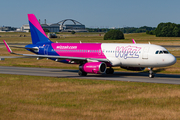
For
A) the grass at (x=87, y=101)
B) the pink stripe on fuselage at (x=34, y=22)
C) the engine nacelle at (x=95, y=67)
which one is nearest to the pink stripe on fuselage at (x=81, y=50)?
the engine nacelle at (x=95, y=67)

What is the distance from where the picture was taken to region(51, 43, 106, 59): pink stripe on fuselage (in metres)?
38.6

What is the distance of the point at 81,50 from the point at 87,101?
62.4 feet

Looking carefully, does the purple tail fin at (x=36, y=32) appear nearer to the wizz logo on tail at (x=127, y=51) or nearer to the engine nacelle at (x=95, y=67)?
the engine nacelle at (x=95, y=67)

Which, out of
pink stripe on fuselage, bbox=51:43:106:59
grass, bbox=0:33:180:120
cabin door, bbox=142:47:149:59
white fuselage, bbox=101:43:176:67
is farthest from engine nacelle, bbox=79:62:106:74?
grass, bbox=0:33:180:120

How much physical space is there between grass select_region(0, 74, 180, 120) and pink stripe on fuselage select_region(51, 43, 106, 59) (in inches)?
355

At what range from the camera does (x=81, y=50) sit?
40.4m

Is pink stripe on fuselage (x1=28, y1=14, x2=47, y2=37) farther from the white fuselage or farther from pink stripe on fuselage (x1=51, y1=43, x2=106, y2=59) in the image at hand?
the white fuselage

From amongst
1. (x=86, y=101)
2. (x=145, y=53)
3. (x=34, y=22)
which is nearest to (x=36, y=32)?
(x=34, y=22)

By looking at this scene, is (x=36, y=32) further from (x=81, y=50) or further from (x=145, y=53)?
(x=145, y=53)

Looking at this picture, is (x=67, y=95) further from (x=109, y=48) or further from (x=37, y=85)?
(x=109, y=48)

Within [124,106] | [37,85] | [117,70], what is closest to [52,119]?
[124,106]

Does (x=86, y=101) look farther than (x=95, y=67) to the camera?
No

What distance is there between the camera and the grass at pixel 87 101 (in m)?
18.1

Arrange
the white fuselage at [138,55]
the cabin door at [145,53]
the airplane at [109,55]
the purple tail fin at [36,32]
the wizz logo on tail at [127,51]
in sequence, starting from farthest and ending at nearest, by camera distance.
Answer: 1. the purple tail fin at [36,32]
2. the wizz logo on tail at [127,51]
3. the cabin door at [145,53]
4. the airplane at [109,55]
5. the white fuselage at [138,55]
